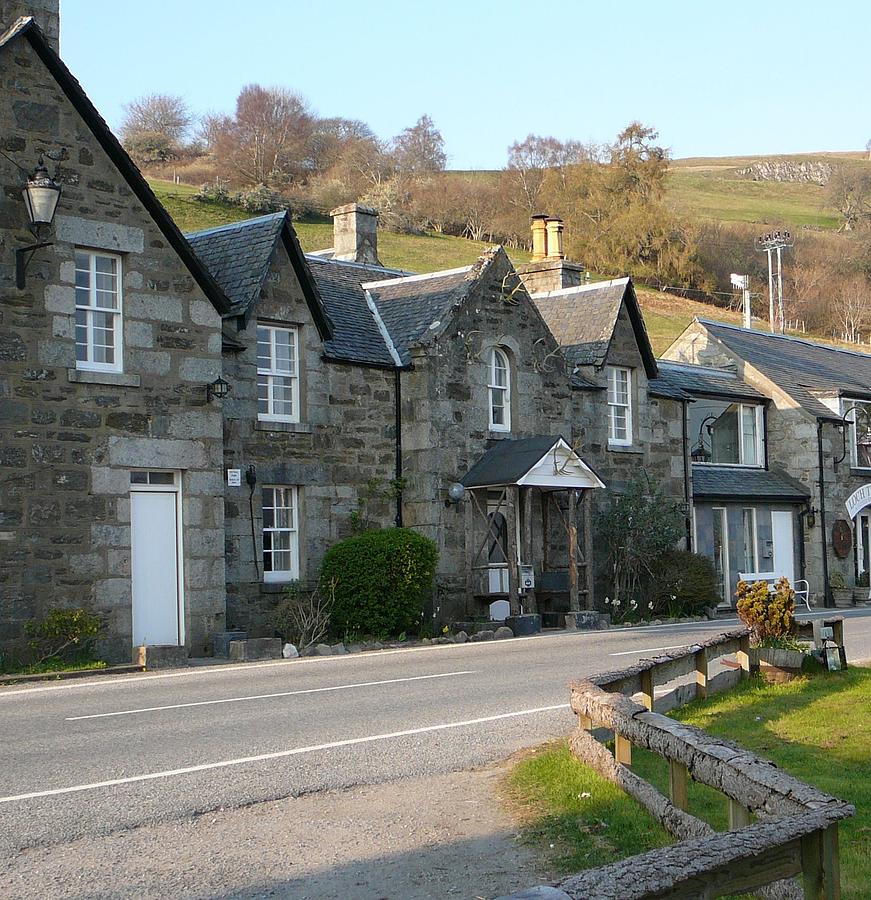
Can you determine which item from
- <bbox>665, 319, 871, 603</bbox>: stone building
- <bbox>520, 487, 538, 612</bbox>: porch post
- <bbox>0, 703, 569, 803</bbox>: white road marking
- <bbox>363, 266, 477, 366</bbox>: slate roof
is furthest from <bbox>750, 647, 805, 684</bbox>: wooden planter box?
<bbox>665, 319, 871, 603</bbox>: stone building

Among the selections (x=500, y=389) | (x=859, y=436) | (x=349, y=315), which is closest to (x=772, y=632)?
(x=500, y=389)

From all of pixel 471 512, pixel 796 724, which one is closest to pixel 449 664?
pixel 796 724

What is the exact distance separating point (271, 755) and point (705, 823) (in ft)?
14.1

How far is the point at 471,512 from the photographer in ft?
84.7

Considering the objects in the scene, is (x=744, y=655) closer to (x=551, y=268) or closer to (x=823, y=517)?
(x=551, y=268)

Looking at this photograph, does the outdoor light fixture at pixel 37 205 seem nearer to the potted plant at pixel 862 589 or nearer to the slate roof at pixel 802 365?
the slate roof at pixel 802 365

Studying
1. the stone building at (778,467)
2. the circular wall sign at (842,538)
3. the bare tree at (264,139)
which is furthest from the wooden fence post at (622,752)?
the bare tree at (264,139)

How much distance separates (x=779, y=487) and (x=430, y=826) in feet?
98.6

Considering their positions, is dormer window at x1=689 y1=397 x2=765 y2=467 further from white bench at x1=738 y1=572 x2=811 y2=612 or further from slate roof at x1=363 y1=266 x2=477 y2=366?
slate roof at x1=363 y1=266 x2=477 y2=366

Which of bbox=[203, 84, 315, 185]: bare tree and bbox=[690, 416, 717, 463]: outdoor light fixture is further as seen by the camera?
bbox=[203, 84, 315, 185]: bare tree

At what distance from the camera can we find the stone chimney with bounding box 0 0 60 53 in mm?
20031

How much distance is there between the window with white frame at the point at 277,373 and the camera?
23.4 m

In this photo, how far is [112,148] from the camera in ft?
65.6

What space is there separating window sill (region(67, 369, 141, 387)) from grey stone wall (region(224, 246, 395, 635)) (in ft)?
8.97
